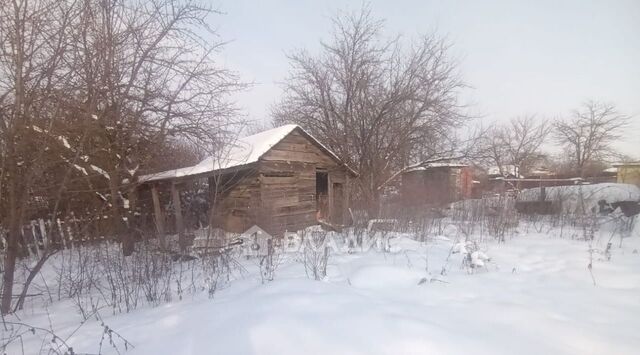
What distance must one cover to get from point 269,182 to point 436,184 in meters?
16.5

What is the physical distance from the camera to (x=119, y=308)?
13.3 feet

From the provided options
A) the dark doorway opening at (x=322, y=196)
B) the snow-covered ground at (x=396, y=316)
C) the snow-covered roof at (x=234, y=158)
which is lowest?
the snow-covered ground at (x=396, y=316)

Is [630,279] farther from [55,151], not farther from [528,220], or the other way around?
[55,151]

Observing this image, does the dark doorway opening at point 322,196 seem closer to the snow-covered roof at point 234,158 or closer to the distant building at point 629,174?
the snow-covered roof at point 234,158

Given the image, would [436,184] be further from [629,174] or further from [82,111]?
[82,111]

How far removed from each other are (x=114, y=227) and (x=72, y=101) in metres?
4.27

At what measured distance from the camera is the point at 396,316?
2855 millimetres

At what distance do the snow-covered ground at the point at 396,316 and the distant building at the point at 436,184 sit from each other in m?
10.1

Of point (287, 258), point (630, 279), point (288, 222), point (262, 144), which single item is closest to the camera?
point (630, 279)

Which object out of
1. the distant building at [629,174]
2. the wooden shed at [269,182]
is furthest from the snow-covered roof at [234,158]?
the distant building at [629,174]

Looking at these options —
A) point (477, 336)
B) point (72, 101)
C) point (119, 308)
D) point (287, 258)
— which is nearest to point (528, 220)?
point (287, 258)

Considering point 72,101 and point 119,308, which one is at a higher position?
point 72,101

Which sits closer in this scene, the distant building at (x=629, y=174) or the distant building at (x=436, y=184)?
the distant building at (x=436, y=184)

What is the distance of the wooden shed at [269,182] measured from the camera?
9.81 meters
